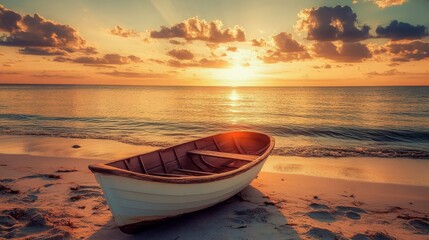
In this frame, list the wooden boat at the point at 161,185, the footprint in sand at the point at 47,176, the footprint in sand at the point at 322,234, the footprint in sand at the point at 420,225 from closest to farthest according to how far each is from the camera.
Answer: the wooden boat at the point at 161,185 < the footprint in sand at the point at 322,234 < the footprint in sand at the point at 420,225 < the footprint in sand at the point at 47,176

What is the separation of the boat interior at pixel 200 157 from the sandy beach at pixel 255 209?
0.95 meters

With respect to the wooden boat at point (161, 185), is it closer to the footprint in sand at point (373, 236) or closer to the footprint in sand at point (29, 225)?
the footprint in sand at point (29, 225)

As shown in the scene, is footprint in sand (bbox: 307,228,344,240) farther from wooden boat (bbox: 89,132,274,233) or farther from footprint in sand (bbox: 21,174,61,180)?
footprint in sand (bbox: 21,174,61,180)

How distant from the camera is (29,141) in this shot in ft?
51.4

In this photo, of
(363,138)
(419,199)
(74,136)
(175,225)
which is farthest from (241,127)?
(175,225)

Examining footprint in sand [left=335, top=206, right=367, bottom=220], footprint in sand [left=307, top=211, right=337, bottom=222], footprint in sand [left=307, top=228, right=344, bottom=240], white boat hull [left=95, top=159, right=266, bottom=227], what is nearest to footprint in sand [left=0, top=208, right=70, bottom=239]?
white boat hull [left=95, top=159, right=266, bottom=227]

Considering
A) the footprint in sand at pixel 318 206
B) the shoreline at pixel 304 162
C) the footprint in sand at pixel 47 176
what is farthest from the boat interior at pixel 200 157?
the footprint in sand at pixel 47 176

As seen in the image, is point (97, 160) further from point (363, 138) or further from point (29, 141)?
point (363, 138)

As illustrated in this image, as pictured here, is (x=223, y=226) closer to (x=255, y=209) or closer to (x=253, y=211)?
(x=253, y=211)

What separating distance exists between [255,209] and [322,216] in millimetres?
1424

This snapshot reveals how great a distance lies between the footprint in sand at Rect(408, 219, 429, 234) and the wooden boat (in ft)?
11.0

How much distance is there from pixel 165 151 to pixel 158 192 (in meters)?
2.74

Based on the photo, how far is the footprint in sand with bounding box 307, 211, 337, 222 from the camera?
6.02 meters

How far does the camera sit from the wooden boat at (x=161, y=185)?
14.6 ft
